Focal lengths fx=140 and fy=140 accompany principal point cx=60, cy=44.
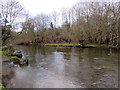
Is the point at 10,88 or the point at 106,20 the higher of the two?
the point at 106,20

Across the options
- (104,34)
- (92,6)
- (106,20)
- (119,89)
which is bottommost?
(119,89)

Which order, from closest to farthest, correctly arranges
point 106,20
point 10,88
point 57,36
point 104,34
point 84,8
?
point 10,88
point 106,20
point 104,34
point 84,8
point 57,36

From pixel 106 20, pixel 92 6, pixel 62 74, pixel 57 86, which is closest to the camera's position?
pixel 57 86

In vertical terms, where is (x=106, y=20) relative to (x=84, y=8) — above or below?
below

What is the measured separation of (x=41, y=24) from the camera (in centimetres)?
4391

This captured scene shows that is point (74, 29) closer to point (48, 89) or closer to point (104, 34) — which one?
point (104, 34)

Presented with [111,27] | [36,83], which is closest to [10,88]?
[36,83]

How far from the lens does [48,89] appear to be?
257 inches

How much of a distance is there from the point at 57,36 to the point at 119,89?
36.1 meters

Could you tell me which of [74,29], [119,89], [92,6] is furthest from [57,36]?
[119,89]

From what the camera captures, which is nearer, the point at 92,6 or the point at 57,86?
the point at 57,86

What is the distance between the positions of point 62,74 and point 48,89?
2627 mm

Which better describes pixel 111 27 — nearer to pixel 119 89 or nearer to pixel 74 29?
pixel 74 29

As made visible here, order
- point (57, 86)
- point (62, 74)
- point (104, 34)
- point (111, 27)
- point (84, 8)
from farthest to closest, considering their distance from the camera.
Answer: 1. point (84, 8)
2. point (104, 34)
3. point (111, 27)
4. point (62, 74)
5. point (57, 86)
